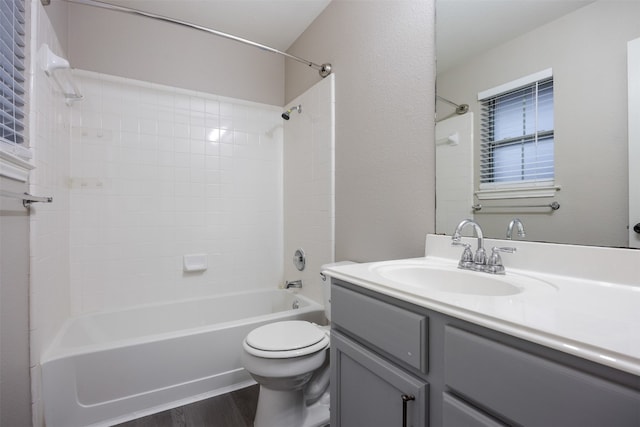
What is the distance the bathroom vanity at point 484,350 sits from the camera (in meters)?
0.46

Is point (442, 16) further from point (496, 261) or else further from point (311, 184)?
point (311, 184)

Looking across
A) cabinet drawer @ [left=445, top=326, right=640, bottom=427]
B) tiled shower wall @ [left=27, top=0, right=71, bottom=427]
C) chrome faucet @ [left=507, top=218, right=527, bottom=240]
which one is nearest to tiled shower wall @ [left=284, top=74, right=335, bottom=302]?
chrome faucet @ [left=507, top=218, right=527, bottom=240]

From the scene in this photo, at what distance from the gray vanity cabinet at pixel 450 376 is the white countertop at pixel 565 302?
0.03 m

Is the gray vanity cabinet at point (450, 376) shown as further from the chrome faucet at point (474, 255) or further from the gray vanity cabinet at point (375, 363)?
the chrome faucet at point (474, 255)

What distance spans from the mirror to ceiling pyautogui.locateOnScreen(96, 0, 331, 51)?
1336mm

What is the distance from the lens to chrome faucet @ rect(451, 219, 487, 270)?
3.39 ft

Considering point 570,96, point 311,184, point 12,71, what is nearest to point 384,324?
point 570,96

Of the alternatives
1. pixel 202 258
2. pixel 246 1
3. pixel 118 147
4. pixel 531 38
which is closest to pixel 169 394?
pixel 202 258

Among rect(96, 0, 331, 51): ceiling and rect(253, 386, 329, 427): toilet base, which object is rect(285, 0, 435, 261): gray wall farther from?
rect(253, 386, 329, 427): toilet base

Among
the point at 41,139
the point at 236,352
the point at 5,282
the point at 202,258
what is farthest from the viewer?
the point at 202,258

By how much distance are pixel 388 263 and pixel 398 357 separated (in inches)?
16.3

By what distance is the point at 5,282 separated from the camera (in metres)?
1.05

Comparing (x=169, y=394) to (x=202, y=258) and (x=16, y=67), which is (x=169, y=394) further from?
(x=16, y=67)

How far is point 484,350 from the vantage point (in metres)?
0.59
